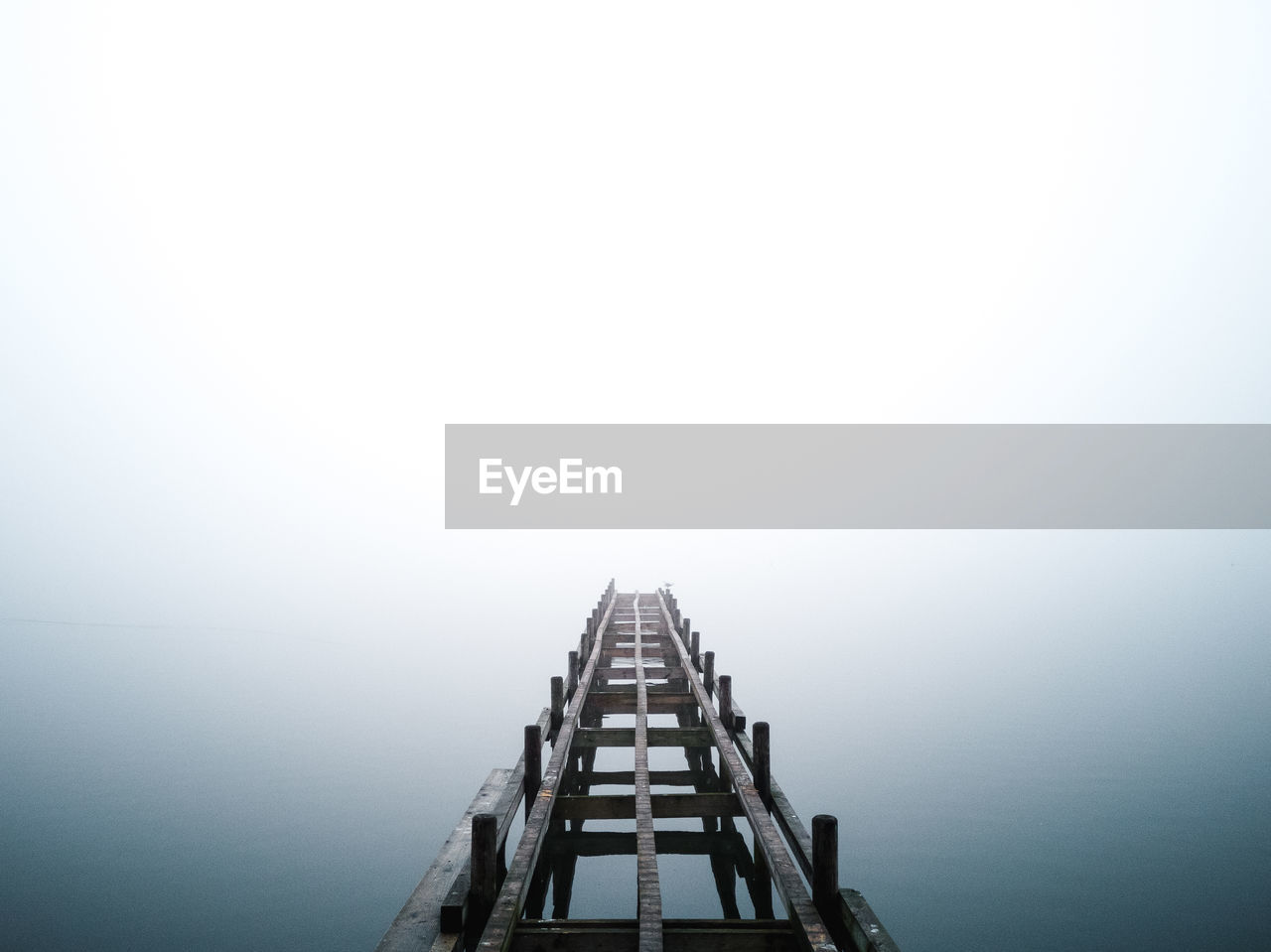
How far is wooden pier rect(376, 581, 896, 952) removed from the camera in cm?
494

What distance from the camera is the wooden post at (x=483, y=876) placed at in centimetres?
518

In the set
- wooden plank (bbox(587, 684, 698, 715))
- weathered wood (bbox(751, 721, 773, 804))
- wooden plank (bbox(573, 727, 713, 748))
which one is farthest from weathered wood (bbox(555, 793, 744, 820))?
wooden plank (bbox(587, 684, 698, 715))

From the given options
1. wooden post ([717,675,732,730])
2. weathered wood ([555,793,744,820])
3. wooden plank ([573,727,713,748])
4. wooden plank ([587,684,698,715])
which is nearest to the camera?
weathered wood ([555,793,744,820])

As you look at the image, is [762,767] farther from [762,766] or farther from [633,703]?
[633,703]

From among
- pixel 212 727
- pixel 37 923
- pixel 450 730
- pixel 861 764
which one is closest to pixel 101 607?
pixel 212 727

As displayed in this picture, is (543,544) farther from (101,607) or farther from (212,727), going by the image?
(212,727)

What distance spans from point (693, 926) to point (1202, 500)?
210638mm

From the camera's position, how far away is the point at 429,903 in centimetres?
561

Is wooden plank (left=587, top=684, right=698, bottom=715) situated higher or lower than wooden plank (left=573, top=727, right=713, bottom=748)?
higher

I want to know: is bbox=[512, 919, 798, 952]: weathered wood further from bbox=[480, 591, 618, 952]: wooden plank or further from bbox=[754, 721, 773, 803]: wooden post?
bbox=[754, 721, 773, 803]: wooden post

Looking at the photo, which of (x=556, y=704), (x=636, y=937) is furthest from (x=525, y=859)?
(x=556, y=704)

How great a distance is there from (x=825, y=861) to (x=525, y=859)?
2.41 metres

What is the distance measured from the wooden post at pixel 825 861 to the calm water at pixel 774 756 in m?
5.85

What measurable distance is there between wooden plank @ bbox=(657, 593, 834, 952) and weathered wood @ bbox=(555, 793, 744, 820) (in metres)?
0.33
